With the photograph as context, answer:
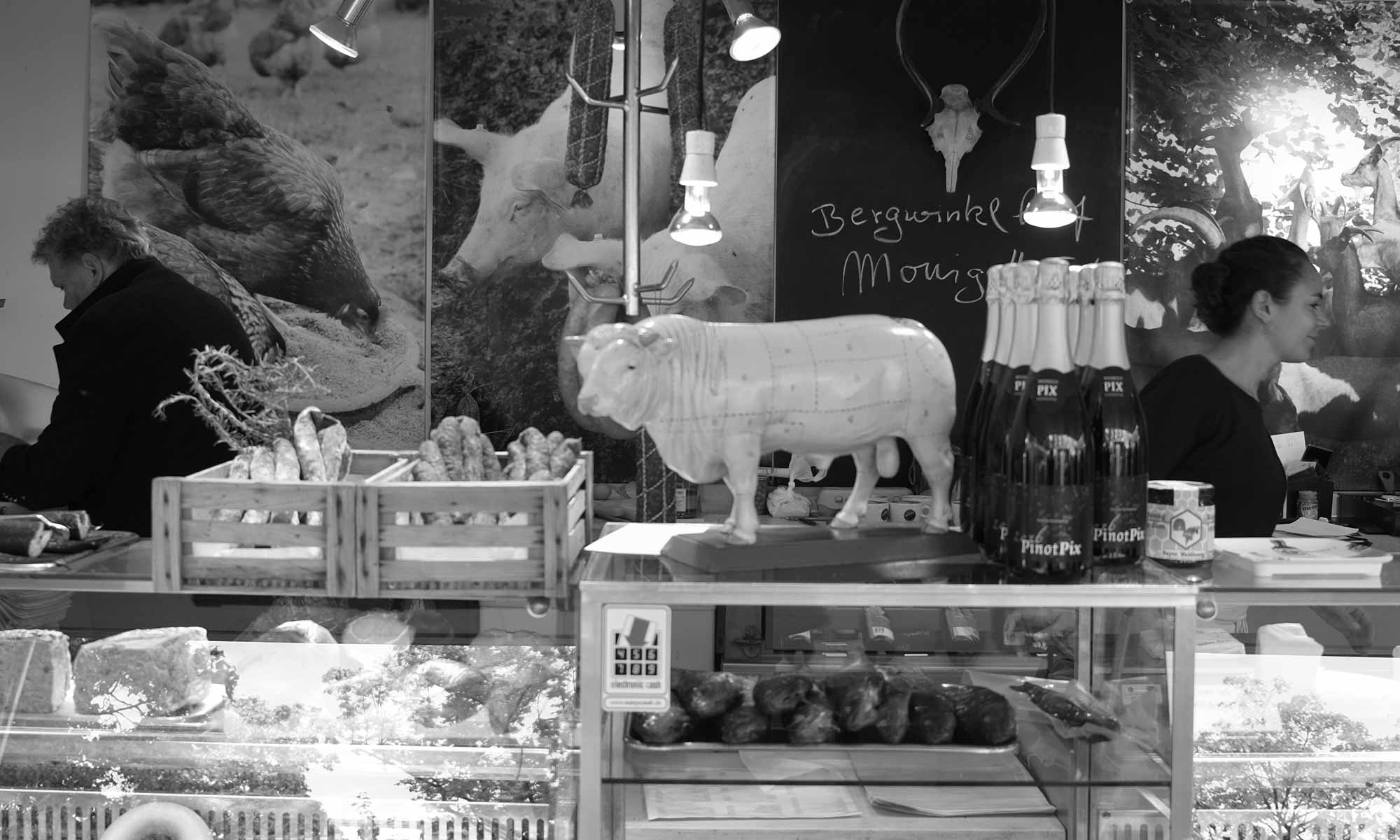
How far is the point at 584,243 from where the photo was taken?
4.88 meters

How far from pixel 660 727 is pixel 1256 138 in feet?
13.8

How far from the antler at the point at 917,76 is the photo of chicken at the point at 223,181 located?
7.70 feet

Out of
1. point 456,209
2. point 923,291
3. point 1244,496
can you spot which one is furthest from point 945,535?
point 456,209

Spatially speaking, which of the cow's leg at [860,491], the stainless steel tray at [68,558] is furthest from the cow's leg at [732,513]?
the stainless steel tray at [68,558]

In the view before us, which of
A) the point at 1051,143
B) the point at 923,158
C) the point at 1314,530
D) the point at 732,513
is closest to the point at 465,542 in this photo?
the point at 732,513

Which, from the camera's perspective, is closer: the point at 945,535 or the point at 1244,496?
the point at 945,535

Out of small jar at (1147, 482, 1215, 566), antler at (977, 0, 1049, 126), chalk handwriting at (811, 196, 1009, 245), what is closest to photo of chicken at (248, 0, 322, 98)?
chalk handwriting at (811, 196, 1009, 245)

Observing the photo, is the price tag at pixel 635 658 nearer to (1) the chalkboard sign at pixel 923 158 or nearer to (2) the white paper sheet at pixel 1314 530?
(2) the white paper sheet at pixel 1314 530

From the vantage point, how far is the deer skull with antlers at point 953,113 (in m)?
4.75

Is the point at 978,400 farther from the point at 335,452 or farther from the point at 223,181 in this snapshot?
the point at 223,181

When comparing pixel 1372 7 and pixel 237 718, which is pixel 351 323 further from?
pixel 1372 7

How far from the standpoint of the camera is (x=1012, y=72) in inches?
184

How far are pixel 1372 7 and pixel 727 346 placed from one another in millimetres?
4443

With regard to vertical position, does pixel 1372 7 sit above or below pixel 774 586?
above
